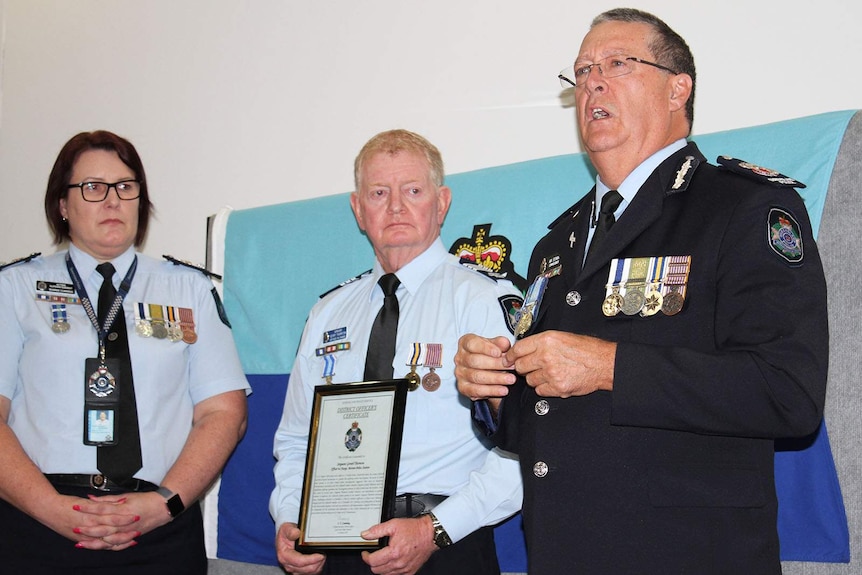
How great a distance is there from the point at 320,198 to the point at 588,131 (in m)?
1.51

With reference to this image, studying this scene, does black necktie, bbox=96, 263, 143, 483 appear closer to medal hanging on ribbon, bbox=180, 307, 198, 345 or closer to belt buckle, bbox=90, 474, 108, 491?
belt buckle, bbox=90, 474, 108, 491

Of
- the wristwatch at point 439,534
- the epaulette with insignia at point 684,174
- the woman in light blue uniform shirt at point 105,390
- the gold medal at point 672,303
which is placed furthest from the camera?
the woman in light blue uniform shirt at point 105,390

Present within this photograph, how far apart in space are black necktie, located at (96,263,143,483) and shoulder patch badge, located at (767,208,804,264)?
1.93m

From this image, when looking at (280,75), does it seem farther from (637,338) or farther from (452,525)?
(637,338)

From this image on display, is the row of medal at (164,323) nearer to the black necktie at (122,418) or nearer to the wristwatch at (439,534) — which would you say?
the black necktie at (122,418)

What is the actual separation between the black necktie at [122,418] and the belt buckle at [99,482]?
0.02 metres

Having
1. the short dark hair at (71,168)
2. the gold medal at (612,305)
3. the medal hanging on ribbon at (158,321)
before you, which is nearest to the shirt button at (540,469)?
the gold medal at (612,305)

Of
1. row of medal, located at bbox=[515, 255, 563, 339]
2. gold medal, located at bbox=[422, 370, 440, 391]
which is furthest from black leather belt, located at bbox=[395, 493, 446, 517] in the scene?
row of medal, located at bbox=[515, 255, 563, 339]

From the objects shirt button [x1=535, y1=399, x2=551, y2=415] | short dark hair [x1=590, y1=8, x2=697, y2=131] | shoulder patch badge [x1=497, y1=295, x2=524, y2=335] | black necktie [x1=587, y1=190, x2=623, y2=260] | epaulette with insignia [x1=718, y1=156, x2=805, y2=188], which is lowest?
shirt button [x1=535, y1=399, x2=551, y2=415]

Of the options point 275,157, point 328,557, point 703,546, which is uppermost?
point 275,157

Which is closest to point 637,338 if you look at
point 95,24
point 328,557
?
point 328,557

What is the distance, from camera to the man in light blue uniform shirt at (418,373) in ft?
7.63

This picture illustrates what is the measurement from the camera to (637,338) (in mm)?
1717

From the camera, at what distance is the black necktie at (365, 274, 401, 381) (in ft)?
8.39
